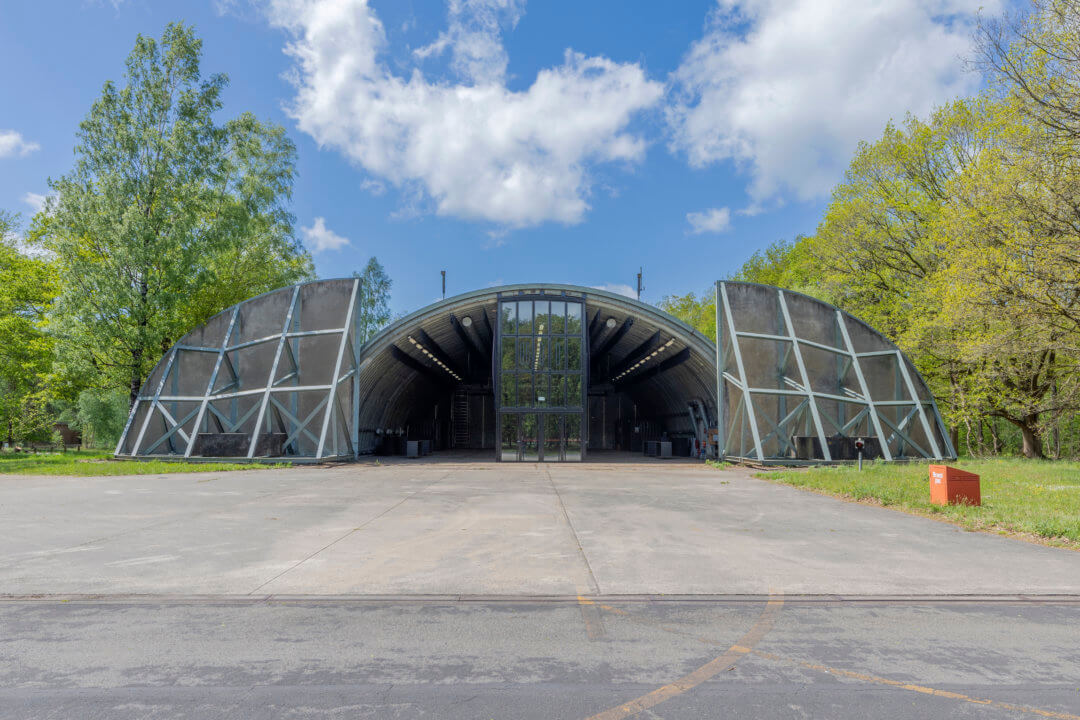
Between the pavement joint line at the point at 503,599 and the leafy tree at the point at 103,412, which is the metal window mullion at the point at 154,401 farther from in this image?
the pavement joint line at the point at 503,599

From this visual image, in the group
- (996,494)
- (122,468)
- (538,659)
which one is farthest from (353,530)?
(122,468)

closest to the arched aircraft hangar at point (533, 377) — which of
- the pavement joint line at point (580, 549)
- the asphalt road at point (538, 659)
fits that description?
the pavement joint line at point (580, 549)

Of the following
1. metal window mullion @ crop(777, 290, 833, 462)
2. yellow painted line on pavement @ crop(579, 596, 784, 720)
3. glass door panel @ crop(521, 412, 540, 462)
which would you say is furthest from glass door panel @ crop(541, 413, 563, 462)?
yellow painted line on pavement @ crop(579, 596, 784, 720)

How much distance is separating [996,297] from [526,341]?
18242mm

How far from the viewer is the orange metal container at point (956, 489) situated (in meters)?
11.3

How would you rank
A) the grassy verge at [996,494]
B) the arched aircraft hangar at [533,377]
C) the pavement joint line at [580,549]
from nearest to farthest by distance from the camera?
the pavement joint line at [580,549] → the grassy verge at [996,494] → the arched aircraft hangar at [533,377]

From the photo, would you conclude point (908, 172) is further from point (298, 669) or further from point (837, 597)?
point (298, 669)

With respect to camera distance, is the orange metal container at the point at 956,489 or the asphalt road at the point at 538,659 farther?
the orange metal container at the point at 956,489

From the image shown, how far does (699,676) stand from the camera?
3914mm

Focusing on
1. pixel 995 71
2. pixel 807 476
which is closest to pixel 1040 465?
pixel 807 476

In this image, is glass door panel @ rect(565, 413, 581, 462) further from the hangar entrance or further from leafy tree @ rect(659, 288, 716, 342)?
leafy tree @ rect(659, 288, 716, 342)

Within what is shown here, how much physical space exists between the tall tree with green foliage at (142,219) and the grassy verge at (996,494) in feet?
89.8

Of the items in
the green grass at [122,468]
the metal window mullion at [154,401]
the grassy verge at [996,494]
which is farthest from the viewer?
the metal window mullion at [154,401]

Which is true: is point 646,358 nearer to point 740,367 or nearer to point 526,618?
point 740,367
